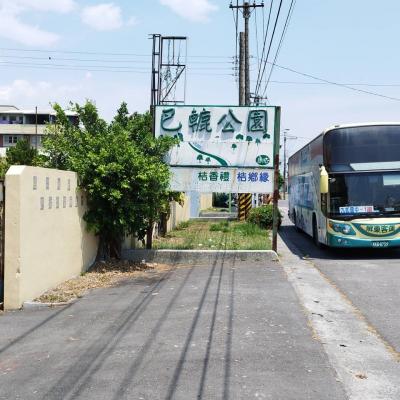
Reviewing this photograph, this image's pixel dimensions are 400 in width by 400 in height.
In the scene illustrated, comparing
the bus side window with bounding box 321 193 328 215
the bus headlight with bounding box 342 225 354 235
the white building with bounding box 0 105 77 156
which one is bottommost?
the bus headlight with bounding box 342 225 354 235

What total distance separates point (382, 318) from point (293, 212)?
55.8 ft

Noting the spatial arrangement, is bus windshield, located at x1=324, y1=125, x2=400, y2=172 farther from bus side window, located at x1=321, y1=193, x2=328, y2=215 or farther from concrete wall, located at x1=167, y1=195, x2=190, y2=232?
concrete wall, located at x1=167, y1=195, x2=190, y2=232

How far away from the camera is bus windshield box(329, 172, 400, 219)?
45.6 ft

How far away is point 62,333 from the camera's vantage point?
23.2ft

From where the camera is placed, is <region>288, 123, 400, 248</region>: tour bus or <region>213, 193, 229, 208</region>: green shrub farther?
<region>213, 193, 229, 208</region>: green shrub

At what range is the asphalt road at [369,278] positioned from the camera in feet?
25.7

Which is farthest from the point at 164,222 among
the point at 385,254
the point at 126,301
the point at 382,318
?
the point at 382,318

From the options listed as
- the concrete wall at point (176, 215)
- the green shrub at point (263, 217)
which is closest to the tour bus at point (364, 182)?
the concrete wall at point (176, 215)

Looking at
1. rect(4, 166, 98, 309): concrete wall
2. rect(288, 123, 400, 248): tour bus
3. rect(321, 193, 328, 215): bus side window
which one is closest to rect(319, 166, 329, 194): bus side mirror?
rect(288, 123, 400, 248): tour bus

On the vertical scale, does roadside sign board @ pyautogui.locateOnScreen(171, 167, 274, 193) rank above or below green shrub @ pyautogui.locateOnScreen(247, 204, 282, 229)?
above

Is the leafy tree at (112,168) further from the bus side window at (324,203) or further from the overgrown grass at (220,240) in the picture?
the bus side window at (324,203)

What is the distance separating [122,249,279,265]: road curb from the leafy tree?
0.57m

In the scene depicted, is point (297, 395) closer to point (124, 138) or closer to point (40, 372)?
point (40, 372)

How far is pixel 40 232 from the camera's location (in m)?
9.28
